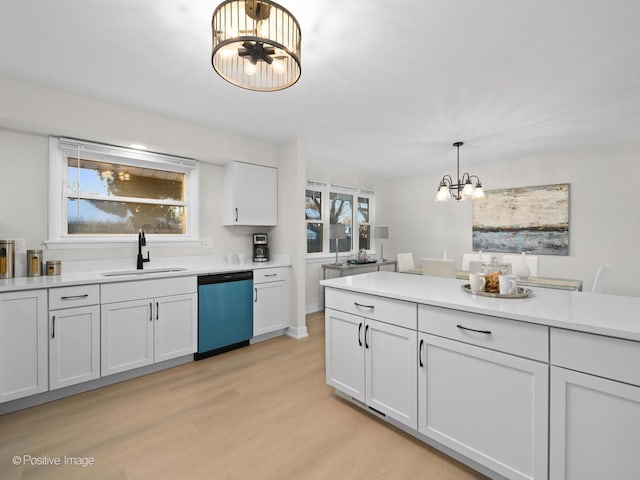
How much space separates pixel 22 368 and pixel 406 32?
10.8 feet

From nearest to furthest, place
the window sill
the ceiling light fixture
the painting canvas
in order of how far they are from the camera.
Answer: the ceiling light fixture
the window sill
the painting canvas

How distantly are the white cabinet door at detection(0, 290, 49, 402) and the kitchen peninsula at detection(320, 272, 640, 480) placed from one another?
2.17 m

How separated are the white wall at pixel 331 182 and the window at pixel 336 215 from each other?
0.38ft

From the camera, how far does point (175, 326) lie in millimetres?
2773

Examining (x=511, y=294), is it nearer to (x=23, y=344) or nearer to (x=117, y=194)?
(x=23, y=344)

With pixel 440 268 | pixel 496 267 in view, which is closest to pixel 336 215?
pixel 440 268

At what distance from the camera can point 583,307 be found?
140 cm

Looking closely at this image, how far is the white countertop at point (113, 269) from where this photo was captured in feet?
7.12

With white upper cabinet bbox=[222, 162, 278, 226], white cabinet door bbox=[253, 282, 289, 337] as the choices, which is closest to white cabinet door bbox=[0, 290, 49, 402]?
white cabinet door bbox=[253, 282, 289, 337]

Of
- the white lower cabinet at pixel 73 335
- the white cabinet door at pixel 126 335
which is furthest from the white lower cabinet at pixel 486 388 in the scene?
the white lower cabinet at pixel 73 335

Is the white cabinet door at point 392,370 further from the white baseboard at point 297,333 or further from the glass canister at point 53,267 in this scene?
the glass canister at point 53,267

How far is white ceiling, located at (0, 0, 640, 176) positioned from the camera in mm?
1583

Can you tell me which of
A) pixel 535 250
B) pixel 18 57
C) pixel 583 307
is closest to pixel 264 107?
pixel 18 57

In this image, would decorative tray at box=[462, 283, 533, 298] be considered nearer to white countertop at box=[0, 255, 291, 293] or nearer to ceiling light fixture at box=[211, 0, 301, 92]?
ceiling light fixture at box=[211, 0, 301, 92]
